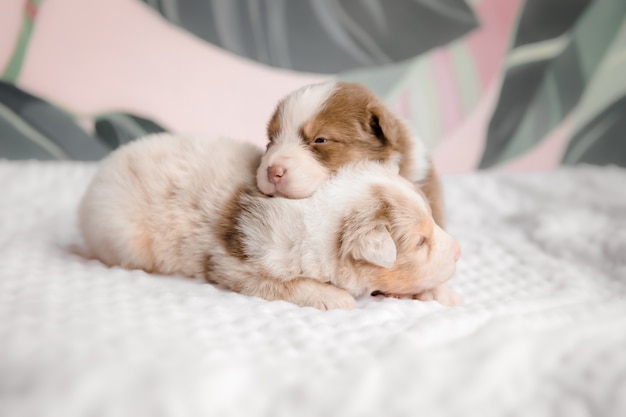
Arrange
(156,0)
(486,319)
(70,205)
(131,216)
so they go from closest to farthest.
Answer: (486,319) < (131,216) < (70,205) < (156,0)

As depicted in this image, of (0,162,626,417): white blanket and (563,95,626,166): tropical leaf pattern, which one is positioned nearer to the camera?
(0,162,626,417): white blanket

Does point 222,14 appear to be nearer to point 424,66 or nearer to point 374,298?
point 424,66

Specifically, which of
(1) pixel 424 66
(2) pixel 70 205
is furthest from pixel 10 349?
(1) pixel 424 66

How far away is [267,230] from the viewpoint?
1.41 m

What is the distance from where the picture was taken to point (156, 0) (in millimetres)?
2654

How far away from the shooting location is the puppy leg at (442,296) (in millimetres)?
1462

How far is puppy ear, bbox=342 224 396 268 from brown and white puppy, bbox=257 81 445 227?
7.3 inches

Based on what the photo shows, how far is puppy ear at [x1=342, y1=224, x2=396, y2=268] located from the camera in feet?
4.28

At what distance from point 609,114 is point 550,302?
1.91 meters

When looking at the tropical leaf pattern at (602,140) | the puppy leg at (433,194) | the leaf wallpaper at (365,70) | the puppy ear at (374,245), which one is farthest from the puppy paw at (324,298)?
the tropical leaf pattern at (602,140)

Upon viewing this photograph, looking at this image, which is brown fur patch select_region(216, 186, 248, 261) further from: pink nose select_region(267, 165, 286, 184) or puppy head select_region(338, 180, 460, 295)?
puppy head select_region(338, 180, 460, 295)

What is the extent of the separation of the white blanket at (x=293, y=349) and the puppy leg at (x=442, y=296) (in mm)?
75

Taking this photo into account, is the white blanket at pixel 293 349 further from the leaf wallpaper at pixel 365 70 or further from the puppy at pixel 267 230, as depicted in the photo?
the leaf wallpaper at pixel 365 70

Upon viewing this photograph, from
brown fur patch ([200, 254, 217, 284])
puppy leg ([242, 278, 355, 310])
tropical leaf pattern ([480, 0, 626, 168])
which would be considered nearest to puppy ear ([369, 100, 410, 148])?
puppy leg ([242, 278, 355, 310])
